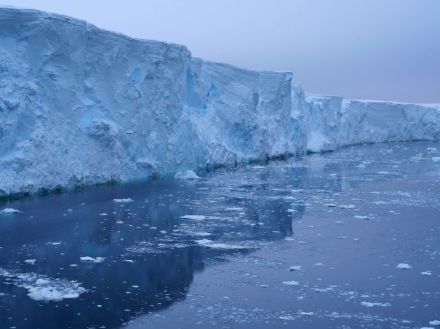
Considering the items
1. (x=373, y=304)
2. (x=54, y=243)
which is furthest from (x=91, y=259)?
(x=373, y=304)

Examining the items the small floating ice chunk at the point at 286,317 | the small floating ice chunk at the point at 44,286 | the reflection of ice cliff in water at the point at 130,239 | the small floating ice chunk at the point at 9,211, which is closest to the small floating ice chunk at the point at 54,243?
the reflection of ice cliff in water at the point at 130,239

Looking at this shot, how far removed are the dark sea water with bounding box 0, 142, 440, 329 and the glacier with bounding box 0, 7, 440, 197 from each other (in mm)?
964

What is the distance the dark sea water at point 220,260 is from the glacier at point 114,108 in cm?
96

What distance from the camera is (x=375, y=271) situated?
583cm

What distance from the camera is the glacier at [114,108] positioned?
A: 10.9 meters

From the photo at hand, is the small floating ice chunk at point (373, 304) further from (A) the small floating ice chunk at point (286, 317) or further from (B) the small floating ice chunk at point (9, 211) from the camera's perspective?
(B) the small floating ice chunk at point (9, 211)

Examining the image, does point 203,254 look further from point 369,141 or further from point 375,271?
point 369,141

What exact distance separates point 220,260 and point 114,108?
26.7ft

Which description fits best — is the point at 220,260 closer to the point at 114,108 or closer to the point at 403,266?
the point at 403,266

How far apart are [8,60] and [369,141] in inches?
1152

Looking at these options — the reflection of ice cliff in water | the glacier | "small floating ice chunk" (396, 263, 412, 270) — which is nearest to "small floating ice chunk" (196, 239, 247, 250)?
the reflection of ice cliff in water

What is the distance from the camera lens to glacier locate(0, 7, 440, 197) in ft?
35.8

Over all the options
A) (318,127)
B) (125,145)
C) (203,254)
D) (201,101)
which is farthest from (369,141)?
(203,254)

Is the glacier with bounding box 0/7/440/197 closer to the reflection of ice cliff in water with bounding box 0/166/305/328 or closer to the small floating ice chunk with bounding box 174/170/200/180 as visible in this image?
the small floating ice chunk with bounding box 174/170/200/180
